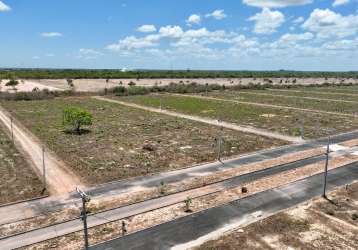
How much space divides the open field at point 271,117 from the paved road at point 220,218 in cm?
1645

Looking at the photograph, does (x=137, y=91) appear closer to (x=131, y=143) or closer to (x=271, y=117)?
(x=271, y=117)

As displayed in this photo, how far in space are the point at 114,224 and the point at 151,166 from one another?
929 cm

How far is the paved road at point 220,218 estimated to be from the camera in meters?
14.5

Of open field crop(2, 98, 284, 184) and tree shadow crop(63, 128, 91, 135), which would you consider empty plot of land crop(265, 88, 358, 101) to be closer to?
open field crop(2, 98, 284, 184)

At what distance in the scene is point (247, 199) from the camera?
19141 millimetres

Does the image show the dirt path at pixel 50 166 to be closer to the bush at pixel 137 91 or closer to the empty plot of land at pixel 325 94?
the bush at pixel 137 91

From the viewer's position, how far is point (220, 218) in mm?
16891

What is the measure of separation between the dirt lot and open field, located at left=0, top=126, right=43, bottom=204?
1088 cm

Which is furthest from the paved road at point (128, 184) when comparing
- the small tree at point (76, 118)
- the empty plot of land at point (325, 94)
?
the empty plot of land at point (325, 94)

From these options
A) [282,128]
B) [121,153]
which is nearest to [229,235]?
[121,153]

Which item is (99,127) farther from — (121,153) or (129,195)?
(129,195)

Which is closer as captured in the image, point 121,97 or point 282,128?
point 282,128

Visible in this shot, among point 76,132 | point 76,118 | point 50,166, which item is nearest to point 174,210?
point 50,166

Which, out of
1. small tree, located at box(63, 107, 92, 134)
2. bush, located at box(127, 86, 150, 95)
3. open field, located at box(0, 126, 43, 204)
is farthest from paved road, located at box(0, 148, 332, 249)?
bush, located at box(127, 86, 150, 95)
